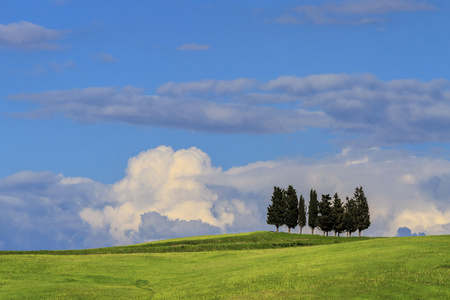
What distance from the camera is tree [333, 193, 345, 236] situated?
149625mm

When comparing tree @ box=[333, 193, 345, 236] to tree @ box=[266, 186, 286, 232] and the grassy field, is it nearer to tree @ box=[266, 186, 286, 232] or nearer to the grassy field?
tree @ box=[266, 186, 286, 232]

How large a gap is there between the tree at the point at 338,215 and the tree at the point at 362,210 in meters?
6.94

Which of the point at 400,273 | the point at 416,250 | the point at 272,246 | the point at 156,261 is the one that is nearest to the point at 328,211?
the point at 272,246

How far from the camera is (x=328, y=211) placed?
149 meters

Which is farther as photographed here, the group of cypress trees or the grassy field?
the group of cypress trees

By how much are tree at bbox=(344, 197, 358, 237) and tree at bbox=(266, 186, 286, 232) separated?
60.0 ft

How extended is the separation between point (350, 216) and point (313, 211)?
11477mm

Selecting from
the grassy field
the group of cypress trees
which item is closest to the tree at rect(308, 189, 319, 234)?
the group of cypress trees

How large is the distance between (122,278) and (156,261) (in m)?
14.5

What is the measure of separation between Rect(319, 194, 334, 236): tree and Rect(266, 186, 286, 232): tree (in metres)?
10.2

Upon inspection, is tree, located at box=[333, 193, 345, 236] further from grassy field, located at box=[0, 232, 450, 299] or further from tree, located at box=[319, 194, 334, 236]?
grassy field, located at box=[0, 232, 450, 299]

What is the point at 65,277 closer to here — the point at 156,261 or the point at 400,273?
the point at 156,261

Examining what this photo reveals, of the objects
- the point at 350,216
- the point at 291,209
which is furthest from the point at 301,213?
the point at 350,216

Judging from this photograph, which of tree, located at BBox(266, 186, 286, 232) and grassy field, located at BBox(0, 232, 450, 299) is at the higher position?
tree, located at BBox(266, 186, 286, 232)
